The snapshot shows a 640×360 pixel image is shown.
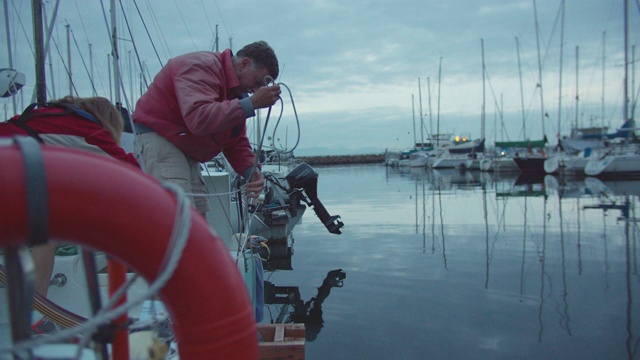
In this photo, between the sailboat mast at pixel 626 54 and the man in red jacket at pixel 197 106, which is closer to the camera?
the man in red jacket at pixel 197 106

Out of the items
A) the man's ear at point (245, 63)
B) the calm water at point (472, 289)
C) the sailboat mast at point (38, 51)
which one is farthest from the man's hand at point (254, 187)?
the sailboat mast at point (38, 51)

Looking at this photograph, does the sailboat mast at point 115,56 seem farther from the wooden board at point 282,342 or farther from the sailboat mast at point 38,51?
the wooden board at point 282,342

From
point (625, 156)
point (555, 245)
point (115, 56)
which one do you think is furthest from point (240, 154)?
point (625, 156)

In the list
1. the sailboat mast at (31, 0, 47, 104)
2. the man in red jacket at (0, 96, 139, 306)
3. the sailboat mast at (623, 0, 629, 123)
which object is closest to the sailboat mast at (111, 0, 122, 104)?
the sailboat mast at (31, 0, 47, 104)

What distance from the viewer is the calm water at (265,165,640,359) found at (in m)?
4.46

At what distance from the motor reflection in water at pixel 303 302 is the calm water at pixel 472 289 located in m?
0.03

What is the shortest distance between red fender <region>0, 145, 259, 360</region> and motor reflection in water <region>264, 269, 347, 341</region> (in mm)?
3501

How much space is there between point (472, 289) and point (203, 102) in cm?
478

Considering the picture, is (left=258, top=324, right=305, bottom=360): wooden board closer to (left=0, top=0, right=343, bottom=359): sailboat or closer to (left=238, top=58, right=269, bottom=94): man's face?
(left=0, top=0, right=343, bottom=359): sailboat

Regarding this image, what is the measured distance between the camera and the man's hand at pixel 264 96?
8.25ft

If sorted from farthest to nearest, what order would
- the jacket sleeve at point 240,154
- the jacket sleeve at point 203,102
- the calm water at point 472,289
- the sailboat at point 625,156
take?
1. the sailboat at point 625,156
2. the calm water at point 472,289
3. the jacket sleeve at point 240,154
4. the jacket sleeve at point 203,102

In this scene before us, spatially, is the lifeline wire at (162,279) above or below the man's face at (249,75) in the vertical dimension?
below

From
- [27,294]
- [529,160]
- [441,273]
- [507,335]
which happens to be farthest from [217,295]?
[529,160]

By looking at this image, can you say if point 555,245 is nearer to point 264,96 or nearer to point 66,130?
point 264,96
